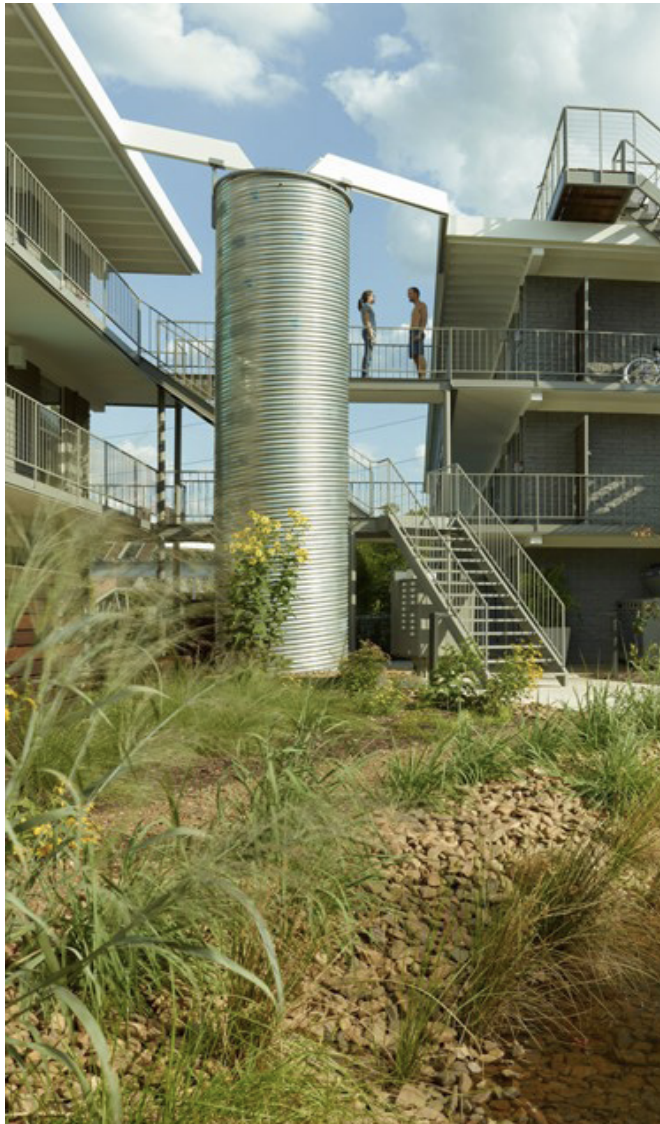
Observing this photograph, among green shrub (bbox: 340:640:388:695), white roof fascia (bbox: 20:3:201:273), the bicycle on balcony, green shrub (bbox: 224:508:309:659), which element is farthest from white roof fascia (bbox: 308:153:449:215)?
green shrub (bbox: 340:640:388:695)

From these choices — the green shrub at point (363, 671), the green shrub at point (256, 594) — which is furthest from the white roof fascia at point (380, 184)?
the green shrub at point (363, 671)

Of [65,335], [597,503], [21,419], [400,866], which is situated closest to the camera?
[400,866]

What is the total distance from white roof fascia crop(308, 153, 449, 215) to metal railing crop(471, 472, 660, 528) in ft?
17.8

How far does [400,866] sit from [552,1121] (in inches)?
61.7

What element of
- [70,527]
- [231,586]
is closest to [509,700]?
[231,586]

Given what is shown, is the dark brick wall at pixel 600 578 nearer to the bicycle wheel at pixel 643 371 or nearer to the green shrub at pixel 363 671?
the bicycle wheel at pixel 643 371

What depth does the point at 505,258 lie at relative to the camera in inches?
771

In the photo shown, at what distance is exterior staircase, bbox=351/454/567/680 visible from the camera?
516 inches

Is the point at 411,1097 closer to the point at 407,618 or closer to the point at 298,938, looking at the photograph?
the point at 298,938

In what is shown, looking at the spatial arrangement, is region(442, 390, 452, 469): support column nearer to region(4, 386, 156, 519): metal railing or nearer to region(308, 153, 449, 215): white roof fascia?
region(308, 153, 449, 215): white roof fascia

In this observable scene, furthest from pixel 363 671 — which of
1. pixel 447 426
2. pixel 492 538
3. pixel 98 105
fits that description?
pixel 98 105

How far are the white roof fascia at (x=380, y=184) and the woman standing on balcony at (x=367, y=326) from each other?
1.96m

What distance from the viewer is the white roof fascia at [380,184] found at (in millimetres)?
15031

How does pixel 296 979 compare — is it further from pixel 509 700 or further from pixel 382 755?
pixel 509 700
